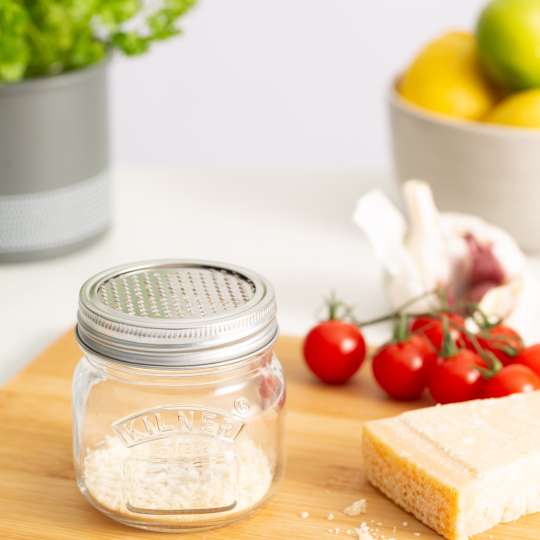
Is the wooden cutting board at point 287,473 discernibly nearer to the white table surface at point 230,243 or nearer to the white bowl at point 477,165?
the white table surface at point 230,243

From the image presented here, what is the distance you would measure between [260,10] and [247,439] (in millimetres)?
2108

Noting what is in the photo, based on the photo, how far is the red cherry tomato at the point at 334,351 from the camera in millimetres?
1432

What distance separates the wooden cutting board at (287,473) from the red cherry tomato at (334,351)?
24mm

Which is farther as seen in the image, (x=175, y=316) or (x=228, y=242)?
(x=228, y=242)

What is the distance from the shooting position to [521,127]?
1741mm

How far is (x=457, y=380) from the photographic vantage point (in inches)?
53.1

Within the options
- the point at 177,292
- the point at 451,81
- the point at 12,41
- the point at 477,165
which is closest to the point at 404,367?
the point at 177,292

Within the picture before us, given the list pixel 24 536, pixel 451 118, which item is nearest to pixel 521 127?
pixel 451 118

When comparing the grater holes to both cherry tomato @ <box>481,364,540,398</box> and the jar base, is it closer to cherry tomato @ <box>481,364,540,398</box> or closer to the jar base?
the jar base

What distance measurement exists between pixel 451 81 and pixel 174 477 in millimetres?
977

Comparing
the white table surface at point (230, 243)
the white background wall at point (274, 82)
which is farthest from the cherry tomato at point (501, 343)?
the white background wall at point (274, 82)

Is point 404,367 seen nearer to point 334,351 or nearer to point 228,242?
point 334,351

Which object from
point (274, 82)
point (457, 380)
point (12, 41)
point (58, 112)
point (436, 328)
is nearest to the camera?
point (457, 380)

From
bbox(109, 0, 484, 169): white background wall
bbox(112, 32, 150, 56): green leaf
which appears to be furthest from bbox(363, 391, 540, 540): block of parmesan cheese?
bbox(109, 0, 484, 169): white background wall
